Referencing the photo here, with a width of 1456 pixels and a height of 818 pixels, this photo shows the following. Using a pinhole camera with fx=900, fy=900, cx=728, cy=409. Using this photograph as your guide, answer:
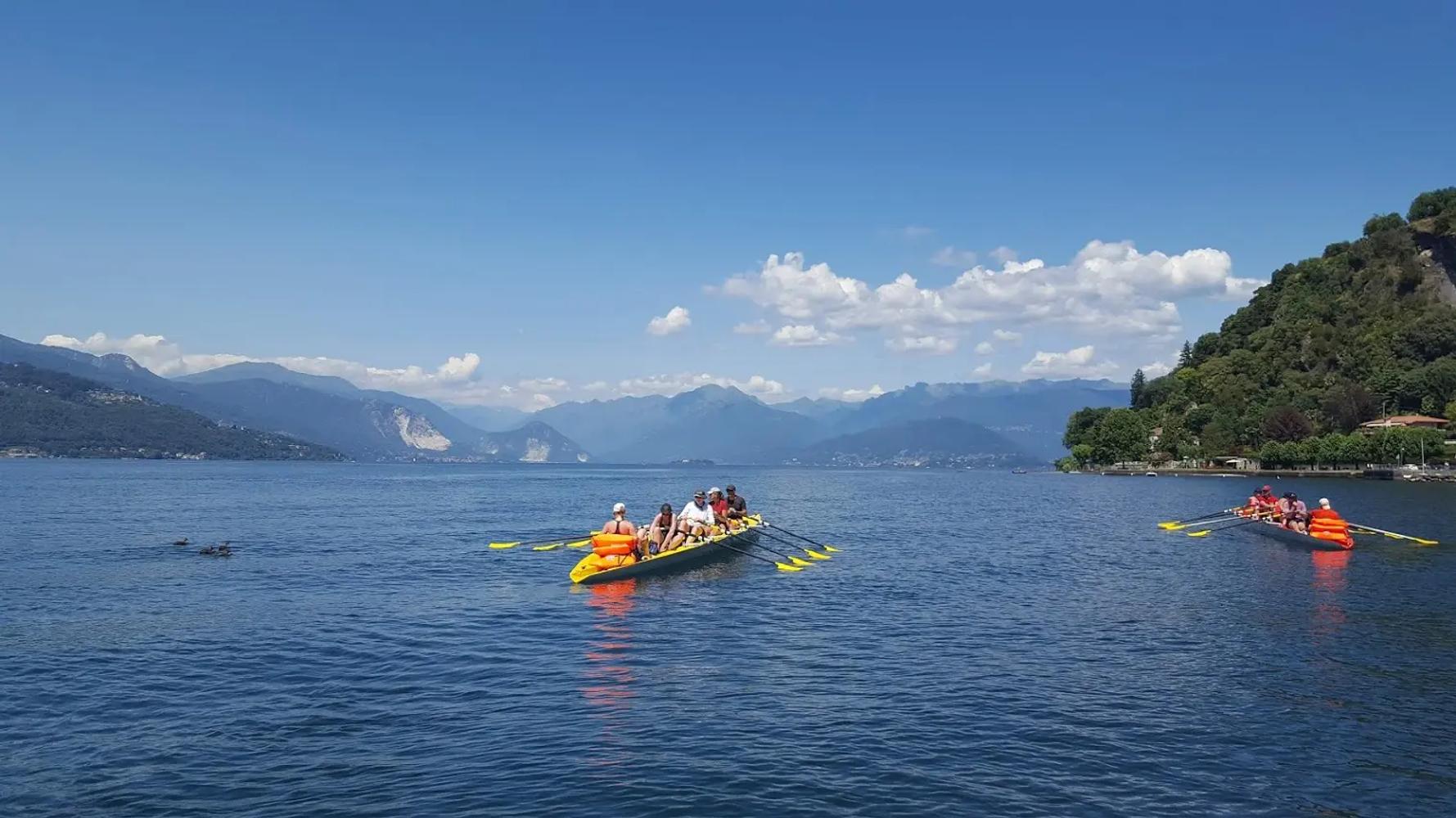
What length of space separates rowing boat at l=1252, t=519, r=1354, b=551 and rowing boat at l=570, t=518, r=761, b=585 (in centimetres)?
3019

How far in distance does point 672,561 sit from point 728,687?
58.4ft

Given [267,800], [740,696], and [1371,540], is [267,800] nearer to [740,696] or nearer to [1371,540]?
[740,696]

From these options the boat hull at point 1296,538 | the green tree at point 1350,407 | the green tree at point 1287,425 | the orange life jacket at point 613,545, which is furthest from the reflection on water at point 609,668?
the green tree at point 1350,407

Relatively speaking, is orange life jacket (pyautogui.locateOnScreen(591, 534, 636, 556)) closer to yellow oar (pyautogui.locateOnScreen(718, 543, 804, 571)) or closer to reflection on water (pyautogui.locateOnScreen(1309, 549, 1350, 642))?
yellow oar (pyautogui.locateOnScreen(718, 543, 804, 571))

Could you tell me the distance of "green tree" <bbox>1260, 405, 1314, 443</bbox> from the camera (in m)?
175

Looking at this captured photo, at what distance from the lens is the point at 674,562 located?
125 ft

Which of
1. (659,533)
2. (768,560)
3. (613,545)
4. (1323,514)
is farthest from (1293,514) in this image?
(613,545)

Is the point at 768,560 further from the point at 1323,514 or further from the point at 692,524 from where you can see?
the point at 1323,514

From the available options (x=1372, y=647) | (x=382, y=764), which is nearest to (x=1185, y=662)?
(x=1372, y=647)

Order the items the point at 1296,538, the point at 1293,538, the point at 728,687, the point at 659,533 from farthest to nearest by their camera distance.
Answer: the point at 1293,538, the point at 1296,538, the point at 659,533, the point at 728,687

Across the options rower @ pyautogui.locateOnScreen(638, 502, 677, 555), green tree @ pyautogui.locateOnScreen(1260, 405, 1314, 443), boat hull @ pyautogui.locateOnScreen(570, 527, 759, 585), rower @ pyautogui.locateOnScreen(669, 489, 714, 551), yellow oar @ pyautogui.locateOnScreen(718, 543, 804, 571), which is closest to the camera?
boat hull @ pyautogui.locateOnScreen(570, 527, 759, 585)

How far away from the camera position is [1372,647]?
81.0ft

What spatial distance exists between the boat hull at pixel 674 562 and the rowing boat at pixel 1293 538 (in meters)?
30.2

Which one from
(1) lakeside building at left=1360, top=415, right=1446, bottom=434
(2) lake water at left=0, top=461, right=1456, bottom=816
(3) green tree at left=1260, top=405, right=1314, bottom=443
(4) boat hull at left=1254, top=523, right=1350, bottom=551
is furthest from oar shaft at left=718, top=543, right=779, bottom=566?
(3) green tree at left=1260, top=405, right=1314, bottom=443
